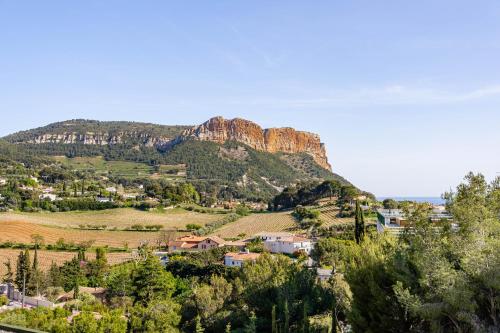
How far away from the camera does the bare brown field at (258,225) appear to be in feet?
215

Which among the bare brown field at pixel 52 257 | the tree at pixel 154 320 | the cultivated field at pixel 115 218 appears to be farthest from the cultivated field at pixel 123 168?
the tree at pixel 154 320

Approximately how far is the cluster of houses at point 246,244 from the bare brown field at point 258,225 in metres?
8.50

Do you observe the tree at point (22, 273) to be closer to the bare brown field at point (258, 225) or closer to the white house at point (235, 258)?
the white house at point (235, 258)

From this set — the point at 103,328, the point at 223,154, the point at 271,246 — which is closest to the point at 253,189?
the point at 223,154

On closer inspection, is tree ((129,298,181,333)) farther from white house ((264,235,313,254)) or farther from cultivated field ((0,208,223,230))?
cultivated field ((0,208,223,230))

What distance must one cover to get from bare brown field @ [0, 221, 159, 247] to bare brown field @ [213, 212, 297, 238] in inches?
410

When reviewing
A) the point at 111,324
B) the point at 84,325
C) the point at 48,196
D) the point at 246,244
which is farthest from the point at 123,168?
the point at 84,325

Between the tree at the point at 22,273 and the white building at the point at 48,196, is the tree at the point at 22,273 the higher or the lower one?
the lower one

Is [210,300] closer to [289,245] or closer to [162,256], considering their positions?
[289,245]

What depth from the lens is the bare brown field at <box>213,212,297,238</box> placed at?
6556cm

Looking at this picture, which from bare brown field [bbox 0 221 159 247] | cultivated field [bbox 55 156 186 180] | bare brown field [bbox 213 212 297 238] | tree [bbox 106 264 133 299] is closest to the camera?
tree [bbox 106 264 133 299]

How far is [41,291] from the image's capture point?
120ft

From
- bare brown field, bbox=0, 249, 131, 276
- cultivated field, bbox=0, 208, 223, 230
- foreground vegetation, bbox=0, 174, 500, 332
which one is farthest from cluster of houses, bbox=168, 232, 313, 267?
foreground vegetation, bbox=0, 174, 500, 332

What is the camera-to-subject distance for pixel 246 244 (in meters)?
52.0
